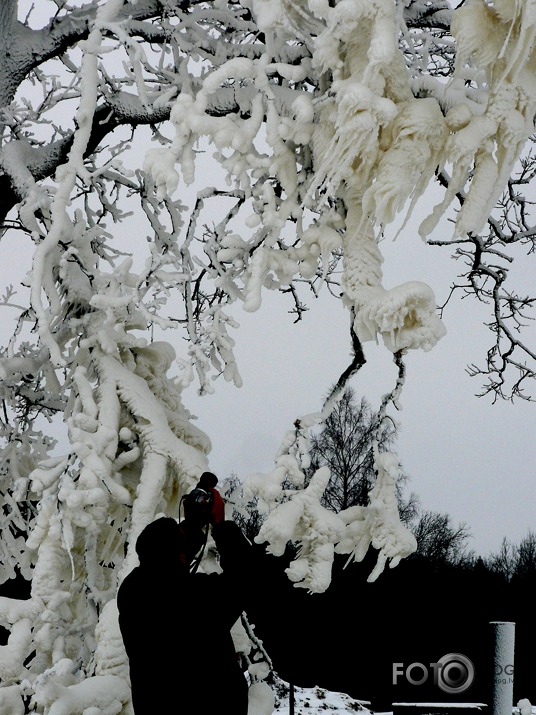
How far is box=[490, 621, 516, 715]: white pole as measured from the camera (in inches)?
308

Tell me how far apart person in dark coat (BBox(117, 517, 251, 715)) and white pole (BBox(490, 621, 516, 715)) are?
595cm

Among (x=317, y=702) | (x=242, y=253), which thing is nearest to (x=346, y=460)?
(x=317, y=702)

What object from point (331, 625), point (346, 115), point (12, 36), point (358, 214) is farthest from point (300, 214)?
point (331, 625)

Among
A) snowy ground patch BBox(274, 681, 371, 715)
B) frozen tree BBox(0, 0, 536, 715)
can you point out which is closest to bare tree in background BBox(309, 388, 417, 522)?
snowy ground patch BBox(274, 681, 371, 715)

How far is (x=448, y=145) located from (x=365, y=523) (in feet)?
5.13

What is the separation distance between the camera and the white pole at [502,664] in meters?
7.83

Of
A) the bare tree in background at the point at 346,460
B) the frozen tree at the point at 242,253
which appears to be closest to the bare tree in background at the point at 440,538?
the bare tree in background at the point at 346,460

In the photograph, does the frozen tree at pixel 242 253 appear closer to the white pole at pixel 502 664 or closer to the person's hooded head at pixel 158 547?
the person's hooded head at pixel 158 547

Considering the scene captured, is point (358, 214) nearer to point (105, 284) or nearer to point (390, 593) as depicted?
point (105, 284)

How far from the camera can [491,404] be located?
706cm

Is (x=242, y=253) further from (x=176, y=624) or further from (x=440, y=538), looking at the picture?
(x=440, y=538)

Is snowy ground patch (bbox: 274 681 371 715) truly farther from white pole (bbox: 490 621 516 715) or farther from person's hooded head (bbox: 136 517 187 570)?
person's hooded head (bbox: 136 517 187 570)

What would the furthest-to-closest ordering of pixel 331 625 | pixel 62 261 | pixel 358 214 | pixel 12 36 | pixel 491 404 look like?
pixel 331 625 < pixel 491 404 < pixel 12 36 < pixel 62 261 < pixel 358 214

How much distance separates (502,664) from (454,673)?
171 cm
